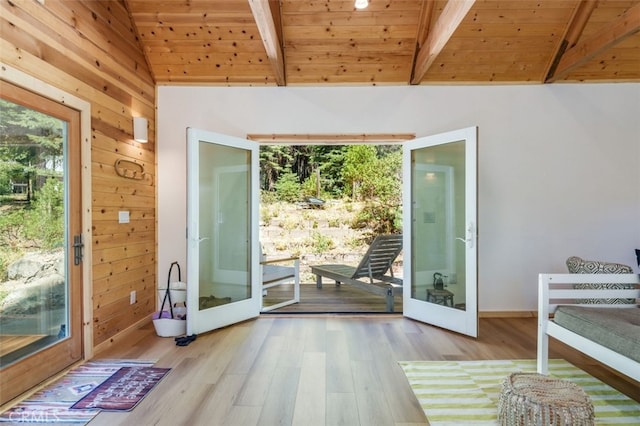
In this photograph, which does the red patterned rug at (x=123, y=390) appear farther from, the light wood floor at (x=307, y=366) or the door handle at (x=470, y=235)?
the door handle at (x=470, y=235)

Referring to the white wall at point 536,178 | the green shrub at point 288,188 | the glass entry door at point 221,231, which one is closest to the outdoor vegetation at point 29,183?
the glass entry door at point 221,231

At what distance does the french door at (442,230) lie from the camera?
3377 millimetres

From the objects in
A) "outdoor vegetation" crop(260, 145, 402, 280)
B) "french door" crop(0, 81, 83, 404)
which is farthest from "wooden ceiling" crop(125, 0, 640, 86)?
"outdoor vegetation" crop(260, 145, 402, 280)

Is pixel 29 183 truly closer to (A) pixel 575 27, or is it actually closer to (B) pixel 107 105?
(B) pixel 107 105

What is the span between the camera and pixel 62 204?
2664 millimetres

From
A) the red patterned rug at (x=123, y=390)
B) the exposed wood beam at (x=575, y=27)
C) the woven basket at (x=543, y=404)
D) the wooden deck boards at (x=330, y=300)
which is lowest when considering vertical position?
the wooden deck boards at (x=330, y=300)

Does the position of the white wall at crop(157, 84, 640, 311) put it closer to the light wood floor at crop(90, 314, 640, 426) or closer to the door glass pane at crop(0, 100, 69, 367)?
the light wood floor at crop(90, 314, 640, 426)

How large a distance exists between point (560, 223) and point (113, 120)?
4950mm

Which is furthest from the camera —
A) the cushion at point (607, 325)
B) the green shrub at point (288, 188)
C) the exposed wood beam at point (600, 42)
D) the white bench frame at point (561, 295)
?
the green shrub at point (288, 188)

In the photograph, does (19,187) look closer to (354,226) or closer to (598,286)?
(598,286)

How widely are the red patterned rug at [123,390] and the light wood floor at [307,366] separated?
77mm

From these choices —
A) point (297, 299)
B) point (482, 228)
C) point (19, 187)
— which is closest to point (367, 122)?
point (482, 228)

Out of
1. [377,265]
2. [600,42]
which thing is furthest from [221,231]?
[600,42]

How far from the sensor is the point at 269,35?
304cm
